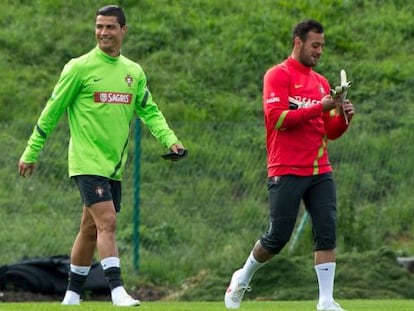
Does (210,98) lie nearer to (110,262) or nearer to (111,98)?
(111,98)

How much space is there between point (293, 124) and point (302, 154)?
0.94 feet

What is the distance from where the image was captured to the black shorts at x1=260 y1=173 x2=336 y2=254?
9930 millimetres

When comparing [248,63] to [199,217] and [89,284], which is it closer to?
[199,217]

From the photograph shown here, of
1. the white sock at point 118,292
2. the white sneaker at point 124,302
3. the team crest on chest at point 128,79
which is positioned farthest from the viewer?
the team crest on chest at point 128,79

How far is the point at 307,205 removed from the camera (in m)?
10.1

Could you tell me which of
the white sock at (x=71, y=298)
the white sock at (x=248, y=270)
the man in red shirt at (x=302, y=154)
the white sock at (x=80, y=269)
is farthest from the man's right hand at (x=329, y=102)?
the white sock at (x=71, y=298)

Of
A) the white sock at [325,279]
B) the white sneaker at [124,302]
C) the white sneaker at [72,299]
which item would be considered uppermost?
the white sock at [325,279]

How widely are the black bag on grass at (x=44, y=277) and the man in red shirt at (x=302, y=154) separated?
15.6 feet

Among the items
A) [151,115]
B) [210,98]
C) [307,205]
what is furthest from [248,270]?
[210,98]

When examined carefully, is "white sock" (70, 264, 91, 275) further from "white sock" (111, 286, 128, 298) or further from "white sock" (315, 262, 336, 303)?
"white sock" (315, 262, 336, 303)

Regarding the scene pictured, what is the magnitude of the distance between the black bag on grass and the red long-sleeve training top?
491 cm

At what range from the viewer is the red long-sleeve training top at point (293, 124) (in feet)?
32.5

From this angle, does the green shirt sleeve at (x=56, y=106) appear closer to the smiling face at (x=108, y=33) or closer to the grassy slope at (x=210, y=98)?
the smiling face at (x=108, y=33)

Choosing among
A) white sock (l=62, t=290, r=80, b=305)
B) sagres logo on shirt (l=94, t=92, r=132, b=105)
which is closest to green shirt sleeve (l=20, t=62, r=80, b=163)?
sagres logo on shirt (l=94, t=92, r=132, b=105)
